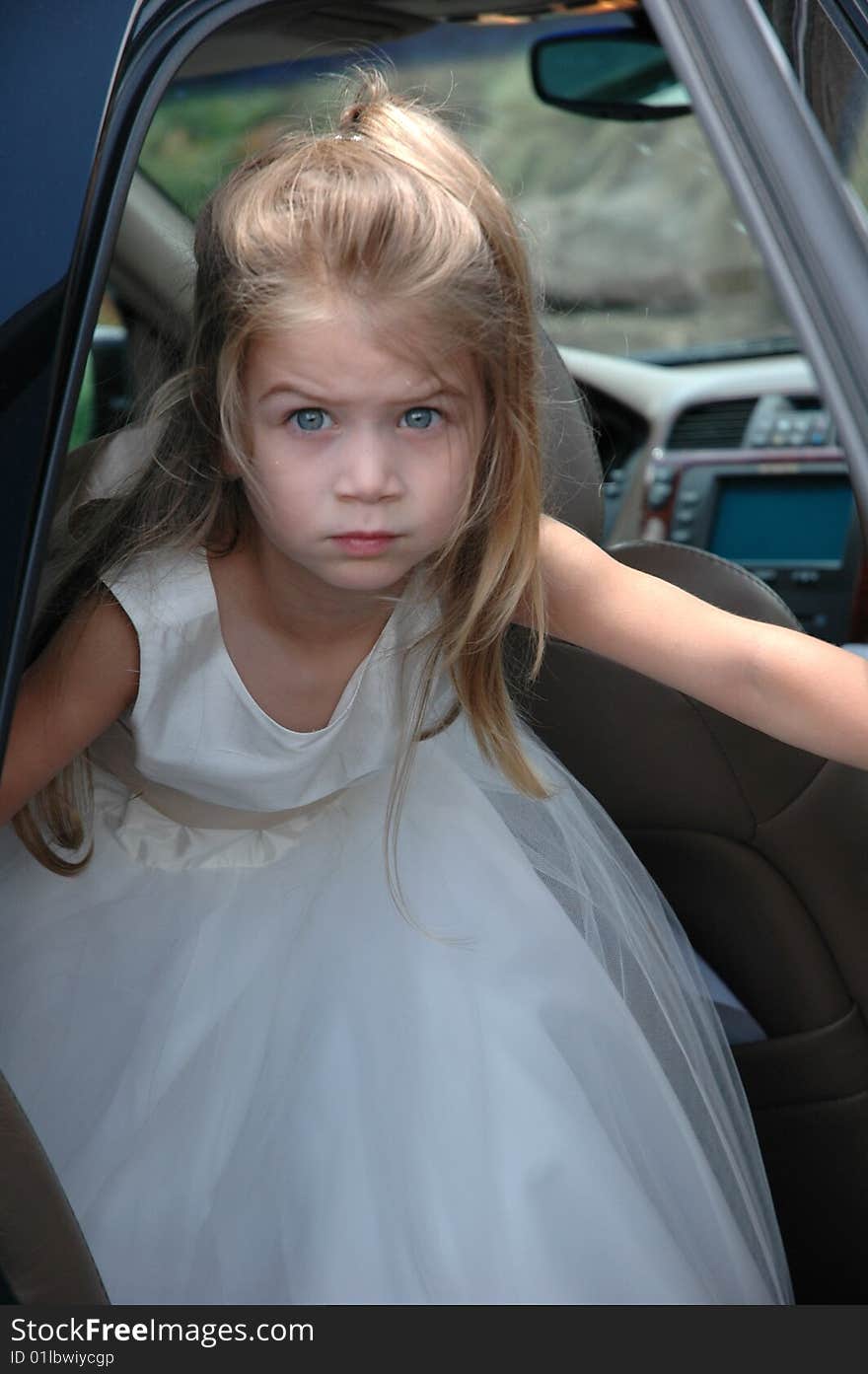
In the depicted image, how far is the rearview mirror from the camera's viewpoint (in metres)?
2.11

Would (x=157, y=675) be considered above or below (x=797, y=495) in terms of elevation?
above

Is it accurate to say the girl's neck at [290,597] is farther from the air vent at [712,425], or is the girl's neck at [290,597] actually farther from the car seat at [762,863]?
the air vent at [712,425]

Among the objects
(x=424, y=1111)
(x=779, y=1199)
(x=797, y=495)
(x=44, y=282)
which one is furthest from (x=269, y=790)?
(x=797, y=495)

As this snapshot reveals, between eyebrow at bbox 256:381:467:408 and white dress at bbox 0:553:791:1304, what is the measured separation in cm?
19

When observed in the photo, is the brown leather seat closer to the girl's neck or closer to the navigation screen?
the girl's neck

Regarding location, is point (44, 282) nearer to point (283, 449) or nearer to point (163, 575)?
point (283, 449)

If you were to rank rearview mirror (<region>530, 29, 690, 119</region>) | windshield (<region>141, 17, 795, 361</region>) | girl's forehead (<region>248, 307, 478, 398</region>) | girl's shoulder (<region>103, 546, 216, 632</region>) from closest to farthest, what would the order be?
girl's forehead (<region>248, 307, 478, 398</region>) < girl's shoulder (<region>103, 546, 216, 632</region>) < rearview mirror (<region>530, 29, 690, 119</region>) < windshield (<region>141, 17, 795, 361</region>)

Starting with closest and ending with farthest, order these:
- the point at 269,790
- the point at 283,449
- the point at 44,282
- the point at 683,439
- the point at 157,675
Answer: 1. the point at 44,282
2. the point at 283,449
3. the point at 157,675
4. the point at 269,790
5. the point at 683,439

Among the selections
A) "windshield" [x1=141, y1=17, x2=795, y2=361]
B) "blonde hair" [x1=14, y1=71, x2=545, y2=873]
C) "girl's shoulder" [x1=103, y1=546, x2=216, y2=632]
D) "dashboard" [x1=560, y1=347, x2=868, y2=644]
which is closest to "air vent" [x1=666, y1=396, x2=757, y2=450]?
"dashboard" [x1=560, y1=347, x2=868, y2=644]

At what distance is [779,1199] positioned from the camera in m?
1.68

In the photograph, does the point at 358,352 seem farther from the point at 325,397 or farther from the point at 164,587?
the point at 164,587

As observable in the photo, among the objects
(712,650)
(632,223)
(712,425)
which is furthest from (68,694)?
(632,223)

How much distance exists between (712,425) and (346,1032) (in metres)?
2.47

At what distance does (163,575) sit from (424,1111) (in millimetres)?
469
